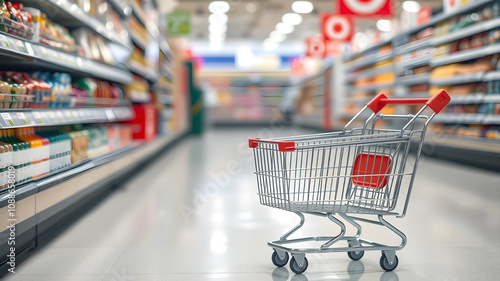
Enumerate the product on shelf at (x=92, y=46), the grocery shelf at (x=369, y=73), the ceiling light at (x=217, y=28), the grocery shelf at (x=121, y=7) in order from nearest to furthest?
the product on shelf at (x=92, y=46) < the grocery shelf at (x=121, y=7) < the grocery shelf at (x=369, y=73) < the ceiling light at (x=217, y=28)

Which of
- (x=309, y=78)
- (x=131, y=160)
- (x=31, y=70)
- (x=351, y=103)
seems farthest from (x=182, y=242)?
(x=309, y=78)

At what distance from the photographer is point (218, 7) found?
46.6 feet

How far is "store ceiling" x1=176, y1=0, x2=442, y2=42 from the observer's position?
14.3 meters

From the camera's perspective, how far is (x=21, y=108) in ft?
8.98

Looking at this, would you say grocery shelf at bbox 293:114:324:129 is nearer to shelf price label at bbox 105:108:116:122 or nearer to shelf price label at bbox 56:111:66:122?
shelf price label at bbox 105:108:116:122

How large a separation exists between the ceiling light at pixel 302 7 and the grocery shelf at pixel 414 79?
20.7ft

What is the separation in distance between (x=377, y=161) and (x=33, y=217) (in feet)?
5.69

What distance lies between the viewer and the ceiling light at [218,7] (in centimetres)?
1384

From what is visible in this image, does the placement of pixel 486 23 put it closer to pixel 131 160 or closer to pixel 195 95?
pixel 131 160

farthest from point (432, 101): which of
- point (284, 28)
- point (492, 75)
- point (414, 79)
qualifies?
point (284, 28)

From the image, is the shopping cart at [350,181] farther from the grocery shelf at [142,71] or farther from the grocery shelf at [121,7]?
the grocery shelf at [142,71]

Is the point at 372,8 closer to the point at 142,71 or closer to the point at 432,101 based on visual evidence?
the point at 142,71

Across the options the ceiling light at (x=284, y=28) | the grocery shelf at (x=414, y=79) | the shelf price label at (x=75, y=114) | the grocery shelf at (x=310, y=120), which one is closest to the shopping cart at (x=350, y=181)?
the shelf price label at (x=75, y=114)

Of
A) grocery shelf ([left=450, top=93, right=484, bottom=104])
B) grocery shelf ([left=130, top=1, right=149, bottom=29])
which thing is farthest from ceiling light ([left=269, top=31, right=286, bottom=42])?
grocery shelf ([left=450, top=93, right=484, bottom=104])
